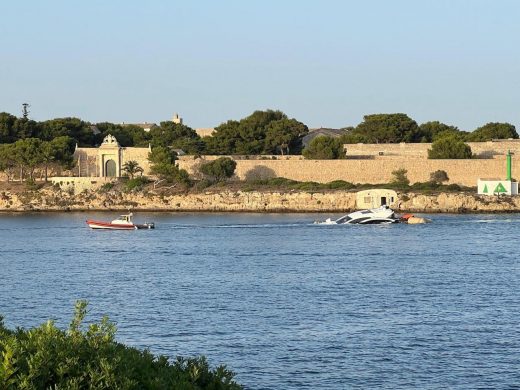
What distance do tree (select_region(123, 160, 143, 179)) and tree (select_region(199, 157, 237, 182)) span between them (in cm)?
455

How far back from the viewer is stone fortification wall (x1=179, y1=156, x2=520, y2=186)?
64375 mm

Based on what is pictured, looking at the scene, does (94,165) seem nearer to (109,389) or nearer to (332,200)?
(332,200)

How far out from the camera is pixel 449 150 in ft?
219

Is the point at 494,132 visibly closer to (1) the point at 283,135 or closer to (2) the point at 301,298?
(1) the point at 283,135

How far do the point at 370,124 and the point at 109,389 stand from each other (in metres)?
71.5

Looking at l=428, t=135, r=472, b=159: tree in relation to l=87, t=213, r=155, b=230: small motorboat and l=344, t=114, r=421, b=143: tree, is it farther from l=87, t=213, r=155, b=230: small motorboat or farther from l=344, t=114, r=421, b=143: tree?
l=87, t=213, r=155, b=230: small motorboat

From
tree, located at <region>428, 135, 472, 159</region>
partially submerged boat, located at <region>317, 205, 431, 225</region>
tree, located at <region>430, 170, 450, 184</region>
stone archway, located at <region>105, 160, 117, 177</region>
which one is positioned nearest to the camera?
partially submerged boat, located at <region>317, 205, 431, 225</region>

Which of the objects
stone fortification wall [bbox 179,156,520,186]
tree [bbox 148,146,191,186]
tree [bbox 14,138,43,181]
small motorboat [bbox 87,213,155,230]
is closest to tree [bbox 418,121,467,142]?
stone fortification wall [bbox 179,156,520,186]

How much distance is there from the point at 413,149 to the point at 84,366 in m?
62.4

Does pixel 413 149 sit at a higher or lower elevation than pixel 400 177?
higher

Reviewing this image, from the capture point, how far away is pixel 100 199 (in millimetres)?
66938

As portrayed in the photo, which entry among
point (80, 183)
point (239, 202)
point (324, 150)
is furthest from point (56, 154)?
point (324, 150)

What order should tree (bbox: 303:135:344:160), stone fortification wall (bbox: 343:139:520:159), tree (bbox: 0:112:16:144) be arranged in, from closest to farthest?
tree (bbox: 303:135:344:160), stone fortification wall (bbox: 343:139:520:159), tree (bbox: 0:112:16:144)

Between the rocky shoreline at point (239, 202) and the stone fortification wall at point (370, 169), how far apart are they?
427 centimetres
